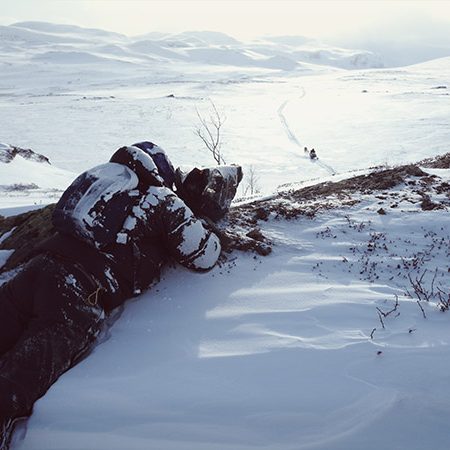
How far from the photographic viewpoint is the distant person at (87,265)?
10.7 ft

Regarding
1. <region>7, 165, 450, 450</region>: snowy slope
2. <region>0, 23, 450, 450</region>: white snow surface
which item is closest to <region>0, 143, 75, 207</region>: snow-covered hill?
<region>0, 23, 450, 450</region>: white snow surface

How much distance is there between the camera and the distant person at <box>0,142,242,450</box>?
3.26 m

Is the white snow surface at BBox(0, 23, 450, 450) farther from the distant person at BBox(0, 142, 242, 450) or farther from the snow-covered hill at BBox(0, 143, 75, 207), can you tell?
the snow-covered hill at BBox(0, 143, 75, 207)

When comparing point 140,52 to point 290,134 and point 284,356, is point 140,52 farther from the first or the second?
point 284,356

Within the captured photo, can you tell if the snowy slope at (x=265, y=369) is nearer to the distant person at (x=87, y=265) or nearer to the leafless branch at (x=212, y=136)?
the distant person at (x=87, y=265)

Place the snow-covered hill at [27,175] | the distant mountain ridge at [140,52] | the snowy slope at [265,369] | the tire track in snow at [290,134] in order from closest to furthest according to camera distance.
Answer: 1. the snowy slope at [265,369]
2. the snow-covered hill at [27,175]
3. the tire track in snow at [290,134]
4. the distant mountain ridge at [140,52]

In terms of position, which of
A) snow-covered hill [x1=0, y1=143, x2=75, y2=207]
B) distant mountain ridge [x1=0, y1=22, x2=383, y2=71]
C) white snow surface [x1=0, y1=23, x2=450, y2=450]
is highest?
white snow surface [x1=0, y1=23, x2=450, y2=450]

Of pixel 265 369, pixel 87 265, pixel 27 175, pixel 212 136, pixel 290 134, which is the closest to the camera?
pixel 265 369

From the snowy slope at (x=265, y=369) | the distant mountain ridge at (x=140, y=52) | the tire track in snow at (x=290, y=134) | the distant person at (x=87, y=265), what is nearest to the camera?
the snowy slope at (x=265, y=369)

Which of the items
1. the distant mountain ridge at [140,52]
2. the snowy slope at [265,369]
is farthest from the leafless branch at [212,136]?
the distant mountain ridge at [140,52]

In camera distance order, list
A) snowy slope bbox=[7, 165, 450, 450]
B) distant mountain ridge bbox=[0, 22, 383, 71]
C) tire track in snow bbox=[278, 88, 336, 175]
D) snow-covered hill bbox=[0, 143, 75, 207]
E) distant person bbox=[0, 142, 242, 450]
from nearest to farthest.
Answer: snowy slope bbox=[7, 165, 450, 450], distant person bbox=[0, 142, 242, 450], snow-covered hill bbox=[0, 143, 75, 207], tire track in snow bbox=[278, 88, 336, 175], distant mountain ridge bbox=[0, 22, 383, 71]

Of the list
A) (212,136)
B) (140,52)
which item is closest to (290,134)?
(212,136)

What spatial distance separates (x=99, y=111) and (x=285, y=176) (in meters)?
25.1

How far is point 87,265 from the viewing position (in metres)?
3.96
